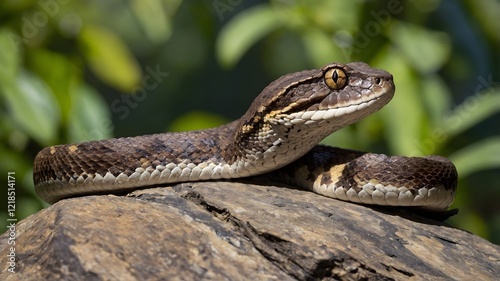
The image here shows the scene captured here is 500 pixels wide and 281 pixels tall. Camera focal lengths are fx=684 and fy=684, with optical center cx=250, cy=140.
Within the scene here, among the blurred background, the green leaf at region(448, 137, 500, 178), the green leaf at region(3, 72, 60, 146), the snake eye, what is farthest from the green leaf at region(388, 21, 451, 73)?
the green leaf at region(3, 72, 60, 146)

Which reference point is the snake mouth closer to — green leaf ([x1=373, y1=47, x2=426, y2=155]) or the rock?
the rock

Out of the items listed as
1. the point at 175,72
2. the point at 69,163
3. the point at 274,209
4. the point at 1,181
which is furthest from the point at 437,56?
the point at 175,72

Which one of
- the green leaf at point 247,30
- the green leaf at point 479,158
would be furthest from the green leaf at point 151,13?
the green leaf at point 479,158

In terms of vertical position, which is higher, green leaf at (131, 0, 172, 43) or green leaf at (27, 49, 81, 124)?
green leaf at (131, 0, 172, 43)

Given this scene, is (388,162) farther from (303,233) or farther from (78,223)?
(78,223)

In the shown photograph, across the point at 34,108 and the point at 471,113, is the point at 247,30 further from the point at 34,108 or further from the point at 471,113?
the point at 471,113

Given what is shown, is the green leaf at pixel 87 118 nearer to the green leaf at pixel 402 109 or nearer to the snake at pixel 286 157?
the snake at pixel 286 157
